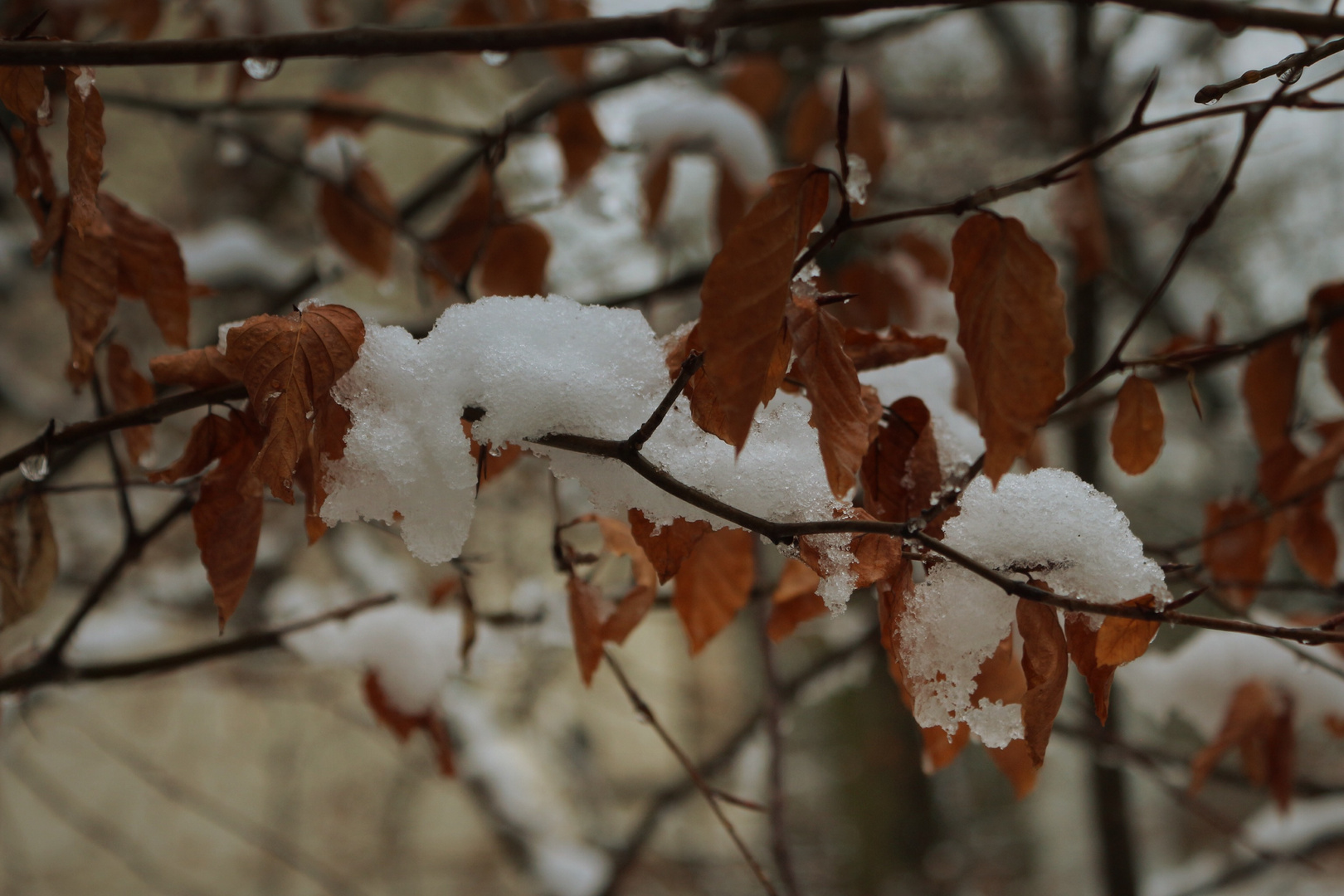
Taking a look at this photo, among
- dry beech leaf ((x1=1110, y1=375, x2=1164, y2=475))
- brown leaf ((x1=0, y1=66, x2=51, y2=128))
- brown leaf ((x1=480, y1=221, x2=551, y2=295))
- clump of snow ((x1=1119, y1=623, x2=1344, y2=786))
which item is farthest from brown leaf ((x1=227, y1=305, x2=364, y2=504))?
clump of snow ((x1=1119, y1=623, x2=1344, y2=786))

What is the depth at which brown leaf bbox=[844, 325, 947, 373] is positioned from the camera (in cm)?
55

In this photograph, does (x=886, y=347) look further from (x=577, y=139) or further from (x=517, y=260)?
(x=577, y=139)

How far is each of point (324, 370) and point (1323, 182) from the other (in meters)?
3.77

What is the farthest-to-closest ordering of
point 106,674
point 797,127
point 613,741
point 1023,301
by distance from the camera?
point 613,741
point 797,127
point 106,674
point 1023,301

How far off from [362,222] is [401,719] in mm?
691

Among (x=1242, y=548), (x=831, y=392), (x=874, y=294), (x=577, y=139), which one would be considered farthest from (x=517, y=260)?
(x=1242, y=548)

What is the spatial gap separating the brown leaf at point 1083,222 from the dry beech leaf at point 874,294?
240mm

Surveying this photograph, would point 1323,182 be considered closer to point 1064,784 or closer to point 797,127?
point 797,127

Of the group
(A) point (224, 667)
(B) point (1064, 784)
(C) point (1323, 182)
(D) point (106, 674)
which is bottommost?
(D) point (106, 674)

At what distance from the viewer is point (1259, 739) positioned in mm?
841

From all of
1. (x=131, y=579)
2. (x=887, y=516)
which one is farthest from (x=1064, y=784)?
(x=887, y=516)

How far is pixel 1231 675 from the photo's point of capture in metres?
0.88

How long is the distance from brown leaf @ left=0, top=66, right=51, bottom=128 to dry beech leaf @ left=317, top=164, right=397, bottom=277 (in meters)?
0.67

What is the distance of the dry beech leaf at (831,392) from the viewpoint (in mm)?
400
